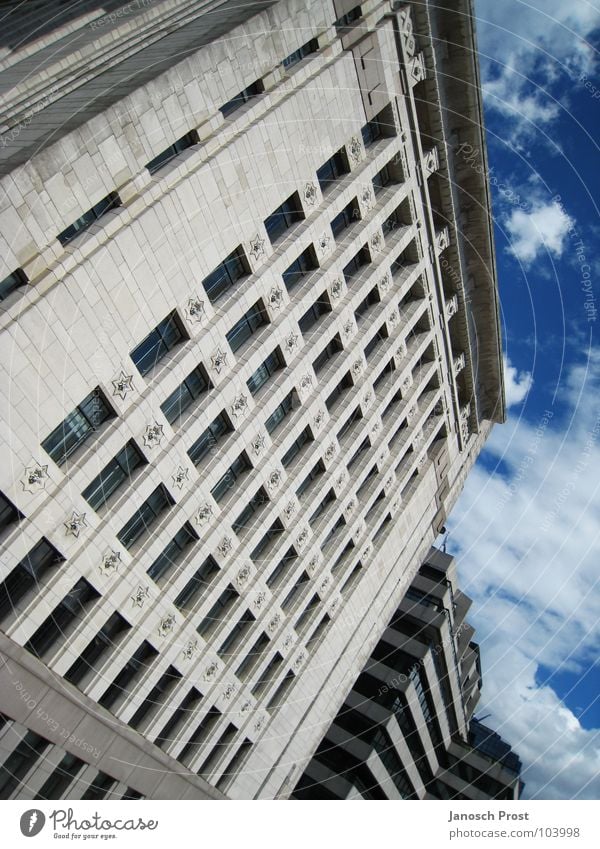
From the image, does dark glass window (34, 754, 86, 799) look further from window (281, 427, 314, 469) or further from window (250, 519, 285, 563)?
window (281, 427, 314, 469)

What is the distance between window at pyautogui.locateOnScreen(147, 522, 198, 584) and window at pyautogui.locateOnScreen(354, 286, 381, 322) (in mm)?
14389

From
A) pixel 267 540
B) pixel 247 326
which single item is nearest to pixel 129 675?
pixel 267 540

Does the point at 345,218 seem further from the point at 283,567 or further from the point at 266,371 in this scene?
the point at 283,567

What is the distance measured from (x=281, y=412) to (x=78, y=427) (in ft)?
35.3

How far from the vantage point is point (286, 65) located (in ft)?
75.5

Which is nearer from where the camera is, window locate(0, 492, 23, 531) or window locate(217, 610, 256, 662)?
window locate(0, 492, 23, 531)

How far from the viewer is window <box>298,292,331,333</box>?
27266mm

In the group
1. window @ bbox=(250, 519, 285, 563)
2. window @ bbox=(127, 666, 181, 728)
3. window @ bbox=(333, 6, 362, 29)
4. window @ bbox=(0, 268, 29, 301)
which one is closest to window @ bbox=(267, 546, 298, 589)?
window @ bbox=(250, 519, 285, 563)

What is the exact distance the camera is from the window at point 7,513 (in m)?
16.5

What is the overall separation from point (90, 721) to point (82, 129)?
793 inches

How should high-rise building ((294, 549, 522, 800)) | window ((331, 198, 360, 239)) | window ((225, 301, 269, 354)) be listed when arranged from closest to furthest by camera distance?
window ((225, 301, 269, 354)) < window ((331, 198, 360, 239)) < high-rise building ((294, 549, 522, 800))

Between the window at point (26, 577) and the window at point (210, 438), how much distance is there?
260 inches
